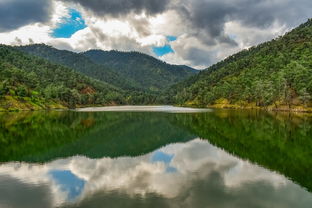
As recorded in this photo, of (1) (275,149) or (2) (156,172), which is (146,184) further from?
(1) (275,149)

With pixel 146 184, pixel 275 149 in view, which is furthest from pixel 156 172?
pixel 275 149

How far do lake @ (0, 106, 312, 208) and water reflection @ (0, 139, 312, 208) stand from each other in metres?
0.08

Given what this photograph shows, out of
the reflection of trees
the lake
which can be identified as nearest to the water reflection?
the lake

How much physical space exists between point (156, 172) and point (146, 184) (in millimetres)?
5509

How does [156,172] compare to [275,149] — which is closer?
[156,172]

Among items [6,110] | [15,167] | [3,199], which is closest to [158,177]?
[3,199]

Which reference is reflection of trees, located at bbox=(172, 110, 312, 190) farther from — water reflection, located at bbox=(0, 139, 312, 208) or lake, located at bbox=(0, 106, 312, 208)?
water reflection, located at bbox=(0, 139, 312, 208)

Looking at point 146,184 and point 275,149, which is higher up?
point 275,149

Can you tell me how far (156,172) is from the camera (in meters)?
33.1

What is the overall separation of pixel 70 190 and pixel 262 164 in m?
24.6

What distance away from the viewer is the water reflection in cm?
2230

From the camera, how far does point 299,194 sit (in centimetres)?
2406

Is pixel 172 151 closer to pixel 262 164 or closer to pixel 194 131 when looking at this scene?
pixel 262 164

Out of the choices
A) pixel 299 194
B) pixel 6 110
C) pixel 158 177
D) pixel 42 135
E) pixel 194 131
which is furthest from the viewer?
pixel 6 110
